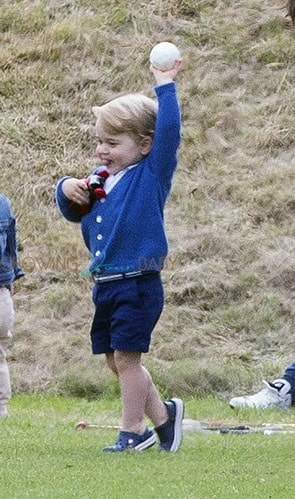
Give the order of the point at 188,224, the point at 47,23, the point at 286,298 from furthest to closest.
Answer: the point at 47,23
the point at 188,224
the point at 286,298

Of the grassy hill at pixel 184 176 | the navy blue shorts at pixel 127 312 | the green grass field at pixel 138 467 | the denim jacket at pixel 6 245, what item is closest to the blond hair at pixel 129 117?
the navy blue shorts at pixel 127 312

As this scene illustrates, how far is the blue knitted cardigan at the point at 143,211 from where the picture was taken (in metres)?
6.55

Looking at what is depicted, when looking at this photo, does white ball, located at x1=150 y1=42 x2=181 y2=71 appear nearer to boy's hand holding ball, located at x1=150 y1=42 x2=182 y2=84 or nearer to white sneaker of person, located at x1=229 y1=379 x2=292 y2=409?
boy's hand holding ball, located at x1=150 y1=42 x2=182 y2=84

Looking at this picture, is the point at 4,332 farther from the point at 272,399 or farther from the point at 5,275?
the point at 272,399

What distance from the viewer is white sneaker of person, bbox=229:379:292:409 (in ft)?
33.1

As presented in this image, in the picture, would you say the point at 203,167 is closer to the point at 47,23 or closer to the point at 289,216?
the point at 289,216

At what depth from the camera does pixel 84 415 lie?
10133 mm

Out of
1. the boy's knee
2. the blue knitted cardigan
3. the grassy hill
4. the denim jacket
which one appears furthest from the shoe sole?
the grassy hill

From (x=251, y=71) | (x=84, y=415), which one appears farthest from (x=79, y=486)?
(x=251, y=71)

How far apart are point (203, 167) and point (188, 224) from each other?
1.13 m

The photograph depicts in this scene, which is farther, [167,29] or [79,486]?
[167,29]

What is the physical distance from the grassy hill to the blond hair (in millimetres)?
5265

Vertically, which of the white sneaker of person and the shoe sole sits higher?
the shoe sole

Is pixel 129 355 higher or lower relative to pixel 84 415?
higher
